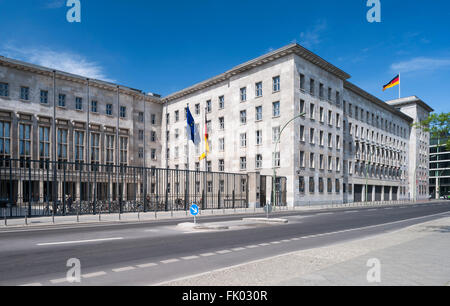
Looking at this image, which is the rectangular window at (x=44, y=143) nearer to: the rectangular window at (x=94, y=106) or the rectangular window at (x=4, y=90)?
the rectangular window at (x=4, y=90)

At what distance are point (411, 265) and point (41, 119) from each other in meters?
46.6

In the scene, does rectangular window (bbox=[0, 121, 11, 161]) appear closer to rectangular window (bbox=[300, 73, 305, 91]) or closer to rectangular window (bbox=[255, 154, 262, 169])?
rectangular window (bbox=[255, 154, 262, 169])

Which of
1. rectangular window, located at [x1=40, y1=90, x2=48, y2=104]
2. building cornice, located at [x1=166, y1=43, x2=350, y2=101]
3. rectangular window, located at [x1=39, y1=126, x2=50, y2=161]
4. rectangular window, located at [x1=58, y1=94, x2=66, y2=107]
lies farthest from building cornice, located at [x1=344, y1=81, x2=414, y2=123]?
rectangular window, located at [x1=39, y1=126, x2=50, y2=161]

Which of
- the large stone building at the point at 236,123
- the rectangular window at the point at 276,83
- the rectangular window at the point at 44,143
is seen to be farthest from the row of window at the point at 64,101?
the rectangular window at the point at 276,83

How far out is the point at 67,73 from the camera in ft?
155

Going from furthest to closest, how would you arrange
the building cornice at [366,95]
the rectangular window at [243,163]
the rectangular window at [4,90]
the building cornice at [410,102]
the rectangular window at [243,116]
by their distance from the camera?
the building cornice at [410,102], the building cornice at [366,95], the rectangular window at [243,116], the rectangular window at [243,163], the rectangular window at [4,90]

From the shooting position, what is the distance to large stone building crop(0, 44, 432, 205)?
42.6 m

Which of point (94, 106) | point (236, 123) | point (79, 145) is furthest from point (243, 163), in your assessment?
point (94, 106)

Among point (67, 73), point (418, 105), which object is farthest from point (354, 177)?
point (67, 73)

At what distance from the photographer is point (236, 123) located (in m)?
49.9

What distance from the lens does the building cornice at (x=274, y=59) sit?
43094 mm

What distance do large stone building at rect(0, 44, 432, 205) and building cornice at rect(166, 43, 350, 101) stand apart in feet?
0.55

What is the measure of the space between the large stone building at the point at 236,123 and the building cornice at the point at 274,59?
0.17m

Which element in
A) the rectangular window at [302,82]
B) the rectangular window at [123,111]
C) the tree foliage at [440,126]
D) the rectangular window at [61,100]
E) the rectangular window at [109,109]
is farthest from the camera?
the rectangular window at [123,111]
